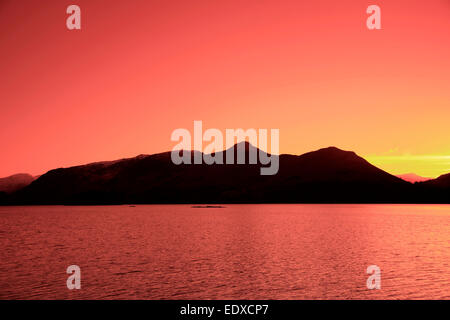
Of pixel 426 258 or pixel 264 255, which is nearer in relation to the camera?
pixel 426 258

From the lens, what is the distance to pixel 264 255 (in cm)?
6600

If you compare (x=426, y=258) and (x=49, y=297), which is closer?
(x=49, y=297)

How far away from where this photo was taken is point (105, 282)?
4350cm

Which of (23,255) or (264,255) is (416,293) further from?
(23,255)

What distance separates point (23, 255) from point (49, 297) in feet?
110

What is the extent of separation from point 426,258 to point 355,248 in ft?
53.2

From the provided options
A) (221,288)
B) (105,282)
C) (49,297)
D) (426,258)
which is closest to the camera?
(49,297)
